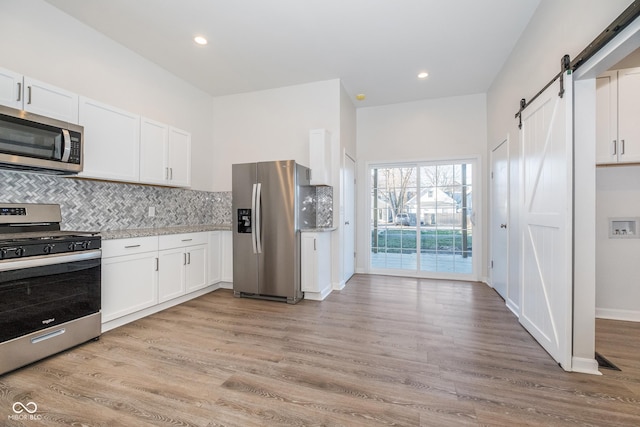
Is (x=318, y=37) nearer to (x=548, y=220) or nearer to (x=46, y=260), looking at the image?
(x=548, y=220)

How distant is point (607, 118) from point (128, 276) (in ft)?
16.1

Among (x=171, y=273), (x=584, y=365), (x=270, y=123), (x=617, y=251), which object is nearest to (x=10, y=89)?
(x=171, y=273)

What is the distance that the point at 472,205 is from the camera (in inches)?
181

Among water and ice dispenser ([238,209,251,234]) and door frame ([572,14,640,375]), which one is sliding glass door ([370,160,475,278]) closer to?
water and ice dispenser ([238,209,251,234])

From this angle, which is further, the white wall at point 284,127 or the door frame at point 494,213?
the white wall at point 284,127

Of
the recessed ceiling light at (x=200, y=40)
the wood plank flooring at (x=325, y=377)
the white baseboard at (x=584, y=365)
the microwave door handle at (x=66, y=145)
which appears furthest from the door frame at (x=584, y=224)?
the microwave door handle at (x=66, y=145)

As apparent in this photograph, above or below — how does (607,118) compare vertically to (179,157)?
above

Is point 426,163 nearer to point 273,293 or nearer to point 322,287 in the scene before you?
point 322,287

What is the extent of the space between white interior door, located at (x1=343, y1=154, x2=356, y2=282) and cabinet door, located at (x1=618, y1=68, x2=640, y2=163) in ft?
9.96

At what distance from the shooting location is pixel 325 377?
1886 mm

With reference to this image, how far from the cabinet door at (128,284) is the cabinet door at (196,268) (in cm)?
47

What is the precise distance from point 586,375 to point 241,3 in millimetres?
4062

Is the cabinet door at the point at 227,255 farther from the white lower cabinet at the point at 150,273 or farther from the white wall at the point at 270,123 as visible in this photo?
the white wall at the point at 270,123

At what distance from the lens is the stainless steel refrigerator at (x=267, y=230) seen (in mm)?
3463
